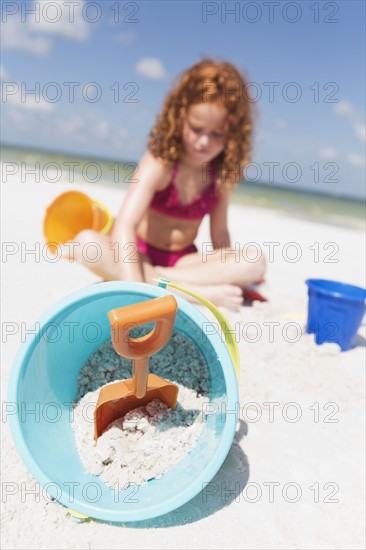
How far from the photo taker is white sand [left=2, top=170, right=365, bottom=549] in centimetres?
92

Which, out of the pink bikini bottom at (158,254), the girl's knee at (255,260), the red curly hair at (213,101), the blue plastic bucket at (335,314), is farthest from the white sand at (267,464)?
the red curly hair at (213,101)

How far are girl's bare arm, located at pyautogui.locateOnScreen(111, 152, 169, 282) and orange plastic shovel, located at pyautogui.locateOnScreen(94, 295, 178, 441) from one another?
2.51ft

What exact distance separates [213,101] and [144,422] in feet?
4.35

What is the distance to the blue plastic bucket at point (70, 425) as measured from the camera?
89cm

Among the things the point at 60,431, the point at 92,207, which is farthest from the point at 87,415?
the point at 92,207

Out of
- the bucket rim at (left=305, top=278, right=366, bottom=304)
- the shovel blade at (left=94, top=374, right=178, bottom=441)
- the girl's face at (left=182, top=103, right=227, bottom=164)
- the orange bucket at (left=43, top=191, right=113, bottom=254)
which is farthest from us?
the orange bucket at (left=43, top=191, right=113, bottom=254)

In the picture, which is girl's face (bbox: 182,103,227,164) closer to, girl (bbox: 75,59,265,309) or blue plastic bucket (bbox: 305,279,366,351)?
girl (bbox: 75,59,265,309)

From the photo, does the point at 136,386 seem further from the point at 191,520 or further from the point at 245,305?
the point at 245,305

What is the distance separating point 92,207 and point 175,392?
1728mm

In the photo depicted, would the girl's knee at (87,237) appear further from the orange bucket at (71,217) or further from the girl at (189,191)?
the orange bucket at (71,217)

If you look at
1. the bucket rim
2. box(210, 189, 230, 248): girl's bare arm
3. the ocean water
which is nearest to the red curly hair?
box(210, 189, 230, 248): girl's bare arm

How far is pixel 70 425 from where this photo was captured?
1.09 meters

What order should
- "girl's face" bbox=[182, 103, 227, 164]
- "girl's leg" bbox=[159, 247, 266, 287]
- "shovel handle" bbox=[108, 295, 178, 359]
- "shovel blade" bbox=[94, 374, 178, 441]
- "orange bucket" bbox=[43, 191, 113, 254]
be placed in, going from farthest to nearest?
"orange bucket" bbox=[43, 191, 113, 254] < "girl's leg" bbox=[159, 247, 266, 287] < "girl's face" bbox=[182, 103, 227, 164] < "shovel blade" bbox=[94, 374, 178, 441] < "shovel handle" bbox=[108, 295, 178, 359]

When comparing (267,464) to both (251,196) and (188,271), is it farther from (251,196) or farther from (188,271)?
(251,196)
